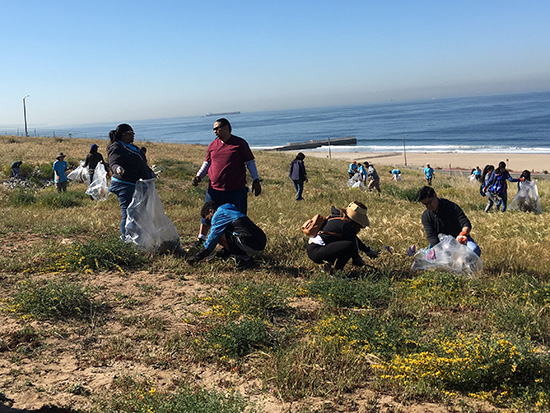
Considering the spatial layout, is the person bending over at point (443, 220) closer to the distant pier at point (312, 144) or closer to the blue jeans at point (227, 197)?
the blue jeans at point (227, 197)

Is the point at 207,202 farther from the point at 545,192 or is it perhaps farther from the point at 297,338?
the point at 545,192

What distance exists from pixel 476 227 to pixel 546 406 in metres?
6.52

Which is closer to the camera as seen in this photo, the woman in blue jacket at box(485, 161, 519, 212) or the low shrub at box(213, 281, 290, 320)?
the low shrub at box(213, 281, 290, 320)

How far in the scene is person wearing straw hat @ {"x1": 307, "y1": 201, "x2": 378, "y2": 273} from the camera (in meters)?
5.45

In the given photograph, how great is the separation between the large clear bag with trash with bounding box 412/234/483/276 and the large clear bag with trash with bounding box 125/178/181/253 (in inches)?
139

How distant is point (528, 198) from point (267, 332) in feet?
32.2

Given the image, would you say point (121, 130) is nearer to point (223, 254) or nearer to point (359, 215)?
point (223, 254)

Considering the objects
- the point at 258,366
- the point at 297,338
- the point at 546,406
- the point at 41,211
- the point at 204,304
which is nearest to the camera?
the point at 546,406

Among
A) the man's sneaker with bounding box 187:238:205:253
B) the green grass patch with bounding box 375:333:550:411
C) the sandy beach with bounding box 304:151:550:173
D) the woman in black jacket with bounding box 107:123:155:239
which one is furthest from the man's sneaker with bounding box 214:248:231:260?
the sandy beach with bounding box 304:151:550:173

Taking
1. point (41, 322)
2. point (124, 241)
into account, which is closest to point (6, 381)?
point (41, 322)

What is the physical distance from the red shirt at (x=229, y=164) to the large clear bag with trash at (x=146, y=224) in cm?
94

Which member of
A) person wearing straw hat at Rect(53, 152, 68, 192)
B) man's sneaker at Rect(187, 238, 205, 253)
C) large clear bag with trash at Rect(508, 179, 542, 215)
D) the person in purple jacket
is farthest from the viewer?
the person in purple jacket

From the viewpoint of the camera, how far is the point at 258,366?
3.58 m

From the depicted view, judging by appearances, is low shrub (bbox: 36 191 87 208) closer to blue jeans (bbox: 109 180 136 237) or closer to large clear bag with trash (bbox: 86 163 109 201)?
large clear bag with trash (bbox: 86 163 109 201)
